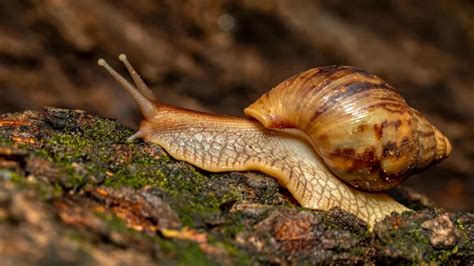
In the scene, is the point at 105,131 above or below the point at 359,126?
above

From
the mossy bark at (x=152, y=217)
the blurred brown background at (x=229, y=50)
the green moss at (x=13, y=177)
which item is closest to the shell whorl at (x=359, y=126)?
the mossy bark at (x=152, y=217)

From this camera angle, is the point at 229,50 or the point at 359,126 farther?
the point at 229,50

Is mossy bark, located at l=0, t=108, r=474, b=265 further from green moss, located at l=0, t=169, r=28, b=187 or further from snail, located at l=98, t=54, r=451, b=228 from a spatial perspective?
snail, located at l=98, t=54, r=451, b=228

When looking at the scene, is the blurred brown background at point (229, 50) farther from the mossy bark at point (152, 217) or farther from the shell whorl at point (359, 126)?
the mossy bark at point (152, 217)

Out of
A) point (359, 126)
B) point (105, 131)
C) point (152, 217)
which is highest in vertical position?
point (105, 131)

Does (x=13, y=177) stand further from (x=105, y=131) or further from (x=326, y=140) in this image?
(x=326, y=140)

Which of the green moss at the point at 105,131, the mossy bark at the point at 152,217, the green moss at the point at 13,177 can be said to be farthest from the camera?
the green moss at the point at 105,131

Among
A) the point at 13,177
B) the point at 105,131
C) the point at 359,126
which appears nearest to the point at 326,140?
the point at 359,126

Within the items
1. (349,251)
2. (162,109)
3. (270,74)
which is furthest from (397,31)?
(349,251)
